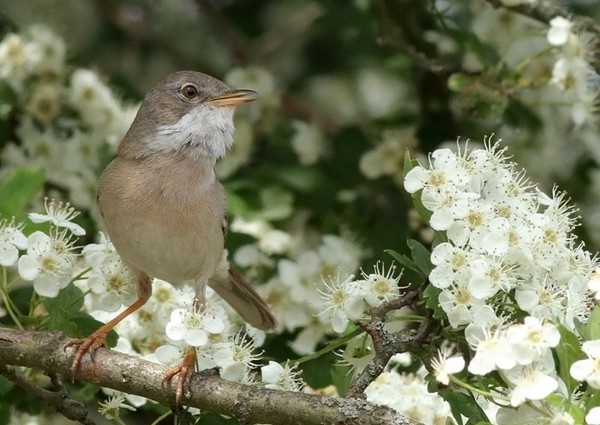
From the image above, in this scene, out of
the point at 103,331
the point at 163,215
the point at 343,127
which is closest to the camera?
the point at 103,331

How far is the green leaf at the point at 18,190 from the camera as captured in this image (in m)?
4.47

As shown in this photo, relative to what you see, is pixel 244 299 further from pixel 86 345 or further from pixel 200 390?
pixel 200 390

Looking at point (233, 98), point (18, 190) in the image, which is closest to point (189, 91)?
point (233, 98)

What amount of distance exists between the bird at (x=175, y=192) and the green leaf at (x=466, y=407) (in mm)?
1672

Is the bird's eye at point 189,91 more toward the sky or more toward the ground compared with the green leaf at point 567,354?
more toward the sky

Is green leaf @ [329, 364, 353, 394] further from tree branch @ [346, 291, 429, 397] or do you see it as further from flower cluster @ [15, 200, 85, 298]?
flower cluster @ [15, 200, 85, 298]

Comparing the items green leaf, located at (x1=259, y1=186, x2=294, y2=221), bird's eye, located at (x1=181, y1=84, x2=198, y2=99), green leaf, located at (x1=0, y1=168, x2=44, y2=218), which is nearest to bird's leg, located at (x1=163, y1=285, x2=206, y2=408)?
green leaf, located at (x1=0, y1=168, x2=44, y2=218)

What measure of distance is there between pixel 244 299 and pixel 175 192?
0.77 m

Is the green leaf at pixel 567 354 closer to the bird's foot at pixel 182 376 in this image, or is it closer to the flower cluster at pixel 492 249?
the flower cluster at pixel 492 249

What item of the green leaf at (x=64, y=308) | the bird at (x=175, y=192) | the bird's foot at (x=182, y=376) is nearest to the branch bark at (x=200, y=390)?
the bird's foot at (x=182, y=376)

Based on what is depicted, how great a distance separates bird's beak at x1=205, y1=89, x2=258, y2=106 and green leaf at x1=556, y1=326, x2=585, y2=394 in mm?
2361

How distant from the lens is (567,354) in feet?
9.77

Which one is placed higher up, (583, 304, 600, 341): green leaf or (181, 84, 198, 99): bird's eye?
(181, 84, 198, 99): bird's eye

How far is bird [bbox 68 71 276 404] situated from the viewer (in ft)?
14.9
